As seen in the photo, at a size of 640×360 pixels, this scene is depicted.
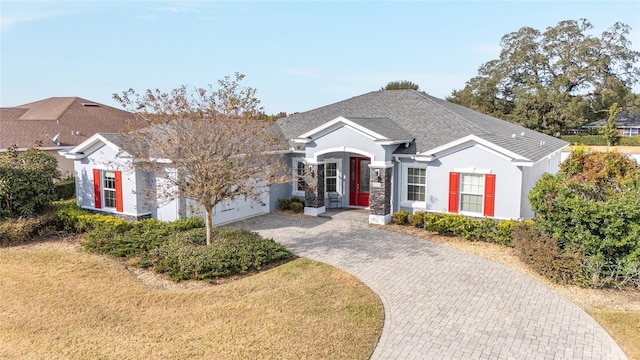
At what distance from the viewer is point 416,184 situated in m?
18.3

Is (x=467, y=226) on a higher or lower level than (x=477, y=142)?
lower

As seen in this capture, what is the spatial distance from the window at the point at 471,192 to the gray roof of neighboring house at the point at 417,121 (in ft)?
5.12

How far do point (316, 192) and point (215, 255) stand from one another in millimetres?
8075

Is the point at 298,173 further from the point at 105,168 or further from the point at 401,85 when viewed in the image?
the point at 401,85

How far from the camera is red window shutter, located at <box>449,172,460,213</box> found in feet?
55.5

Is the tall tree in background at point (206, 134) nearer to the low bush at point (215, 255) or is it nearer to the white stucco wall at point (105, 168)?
the low bush at point (215, 255)

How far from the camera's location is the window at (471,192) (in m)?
16.6

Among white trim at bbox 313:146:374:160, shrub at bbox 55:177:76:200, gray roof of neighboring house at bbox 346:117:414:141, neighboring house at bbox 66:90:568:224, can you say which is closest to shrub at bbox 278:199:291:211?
neighboring house at bbox 66:90:568:224

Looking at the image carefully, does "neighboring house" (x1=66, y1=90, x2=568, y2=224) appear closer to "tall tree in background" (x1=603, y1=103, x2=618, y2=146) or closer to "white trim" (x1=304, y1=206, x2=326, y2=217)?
"white trim" (x1=304, y1=206, x2=326, y2=217)

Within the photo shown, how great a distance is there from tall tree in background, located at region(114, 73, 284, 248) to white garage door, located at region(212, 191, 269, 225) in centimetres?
477

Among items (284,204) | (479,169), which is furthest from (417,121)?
(284,204)

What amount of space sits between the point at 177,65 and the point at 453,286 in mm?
14512

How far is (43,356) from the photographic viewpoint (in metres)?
7.75

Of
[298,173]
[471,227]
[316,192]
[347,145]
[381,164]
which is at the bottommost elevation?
[471,227]
